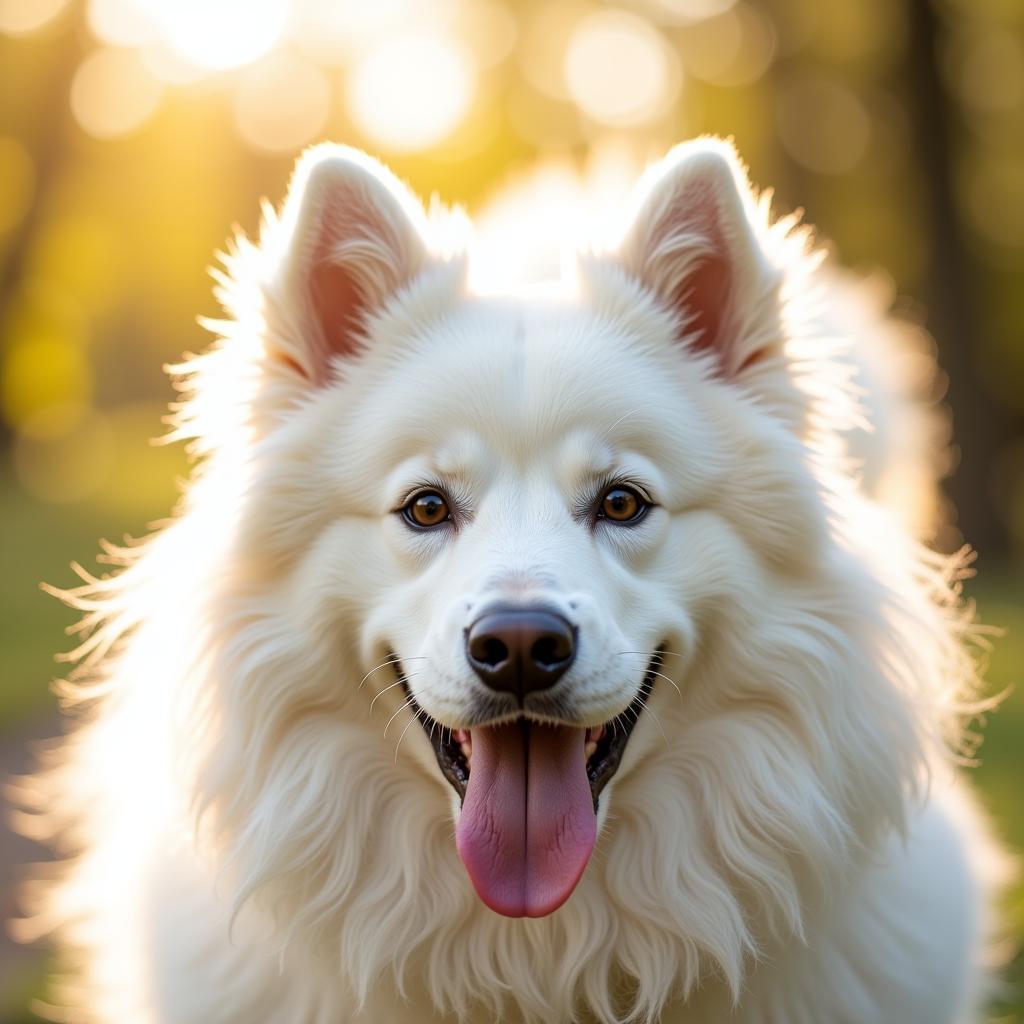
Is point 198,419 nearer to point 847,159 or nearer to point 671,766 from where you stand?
point 671,766

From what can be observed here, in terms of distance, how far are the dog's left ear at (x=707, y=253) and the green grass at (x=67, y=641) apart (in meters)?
2.22

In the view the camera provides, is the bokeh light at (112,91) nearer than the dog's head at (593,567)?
No

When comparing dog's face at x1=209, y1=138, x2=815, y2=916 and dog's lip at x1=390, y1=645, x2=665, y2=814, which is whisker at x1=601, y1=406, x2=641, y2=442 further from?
dog's lip at x1=390, y1=645, x2=665, y2=814

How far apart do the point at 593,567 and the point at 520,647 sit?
404 millimetres

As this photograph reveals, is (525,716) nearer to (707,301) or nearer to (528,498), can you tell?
(528,498)

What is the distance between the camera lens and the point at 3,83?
20.8 m

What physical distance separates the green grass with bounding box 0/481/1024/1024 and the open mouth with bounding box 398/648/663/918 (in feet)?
8.30

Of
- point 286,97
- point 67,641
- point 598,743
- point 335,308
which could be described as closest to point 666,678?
point 598,743

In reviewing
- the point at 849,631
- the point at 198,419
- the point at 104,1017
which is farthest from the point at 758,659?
the point at 104,1017

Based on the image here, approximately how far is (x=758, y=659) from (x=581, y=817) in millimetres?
685

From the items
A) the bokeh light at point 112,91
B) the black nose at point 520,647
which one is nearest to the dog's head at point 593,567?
the black nose at point 520,647

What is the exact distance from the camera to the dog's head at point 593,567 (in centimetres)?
337

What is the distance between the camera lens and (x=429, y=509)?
343 centimetres

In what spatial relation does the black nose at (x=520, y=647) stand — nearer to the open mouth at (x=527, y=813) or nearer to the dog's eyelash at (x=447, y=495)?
the open mouth at (x=527, y=813)
